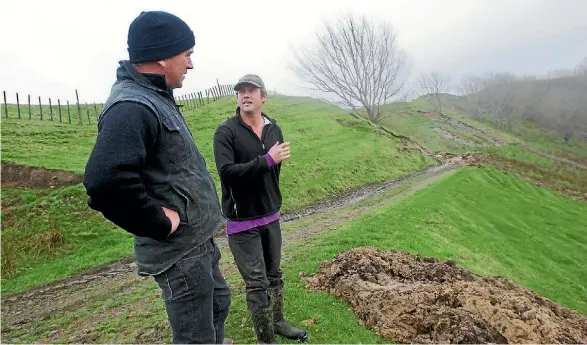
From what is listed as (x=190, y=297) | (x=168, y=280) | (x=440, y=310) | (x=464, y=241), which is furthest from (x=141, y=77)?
(x=464, y=241)

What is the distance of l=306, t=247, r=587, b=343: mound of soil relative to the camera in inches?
203

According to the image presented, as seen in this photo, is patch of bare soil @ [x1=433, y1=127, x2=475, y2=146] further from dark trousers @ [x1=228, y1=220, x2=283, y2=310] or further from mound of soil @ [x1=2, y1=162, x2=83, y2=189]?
dark trousers @ [x1=228, y1=220, x2=283, y2=310]

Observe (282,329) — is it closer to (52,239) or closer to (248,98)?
(248,98)

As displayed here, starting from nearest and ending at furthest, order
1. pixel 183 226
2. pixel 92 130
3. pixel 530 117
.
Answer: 1. pixel 183 226
2. pixel 92 130
3. pixel 530 117

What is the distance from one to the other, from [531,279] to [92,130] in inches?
1147

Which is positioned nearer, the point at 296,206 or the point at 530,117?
the point at 296,206

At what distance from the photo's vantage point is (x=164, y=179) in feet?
8.87

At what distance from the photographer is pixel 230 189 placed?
4.52m

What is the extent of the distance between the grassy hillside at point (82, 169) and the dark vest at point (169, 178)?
10527 millimetres

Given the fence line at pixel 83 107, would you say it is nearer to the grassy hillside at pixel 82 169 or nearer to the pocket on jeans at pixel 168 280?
the grassy hillside at pixel 82 169

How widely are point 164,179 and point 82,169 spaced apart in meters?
18.4

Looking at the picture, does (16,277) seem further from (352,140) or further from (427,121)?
(427,121)

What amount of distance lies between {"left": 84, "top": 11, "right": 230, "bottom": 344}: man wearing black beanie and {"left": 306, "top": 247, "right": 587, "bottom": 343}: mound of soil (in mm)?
3327

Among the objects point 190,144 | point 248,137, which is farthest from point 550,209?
point 190,144
